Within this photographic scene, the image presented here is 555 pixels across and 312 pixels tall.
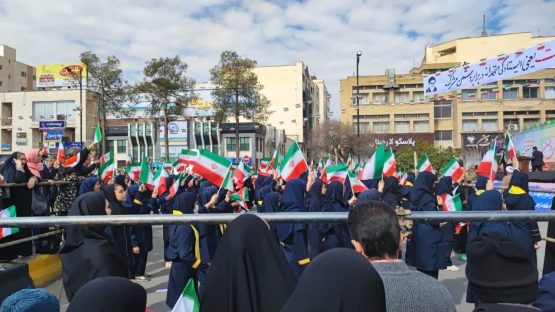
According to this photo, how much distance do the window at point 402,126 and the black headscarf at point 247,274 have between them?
66688 mm

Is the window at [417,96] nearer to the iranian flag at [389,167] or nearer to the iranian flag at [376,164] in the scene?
the iranian flag at [389,167]

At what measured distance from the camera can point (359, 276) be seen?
1534mm

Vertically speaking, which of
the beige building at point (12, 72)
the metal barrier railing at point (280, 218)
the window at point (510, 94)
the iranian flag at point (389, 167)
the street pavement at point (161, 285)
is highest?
the beige building at point (12, 72)

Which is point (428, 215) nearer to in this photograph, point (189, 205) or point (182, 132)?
point (189, 205)

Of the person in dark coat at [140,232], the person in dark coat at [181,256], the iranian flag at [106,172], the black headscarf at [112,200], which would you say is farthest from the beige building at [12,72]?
the person in dark coat at [181,256]

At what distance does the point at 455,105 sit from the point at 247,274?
2649 inches

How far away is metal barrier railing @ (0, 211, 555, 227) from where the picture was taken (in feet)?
8.63

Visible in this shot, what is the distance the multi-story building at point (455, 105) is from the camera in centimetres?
6081

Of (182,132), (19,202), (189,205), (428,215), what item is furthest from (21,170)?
(182,132)

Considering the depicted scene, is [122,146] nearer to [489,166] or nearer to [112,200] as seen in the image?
[112,200]

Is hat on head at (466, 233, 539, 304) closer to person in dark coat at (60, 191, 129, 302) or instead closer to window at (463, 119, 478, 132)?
person in dark coat at (60, 191, 129, 302)

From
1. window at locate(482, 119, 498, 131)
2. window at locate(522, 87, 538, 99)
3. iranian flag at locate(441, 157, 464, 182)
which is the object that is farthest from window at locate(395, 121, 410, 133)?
iranian flag at locate(441, 157, 464, 182)

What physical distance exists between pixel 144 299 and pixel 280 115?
246 ft

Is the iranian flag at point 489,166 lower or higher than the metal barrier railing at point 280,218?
higher
